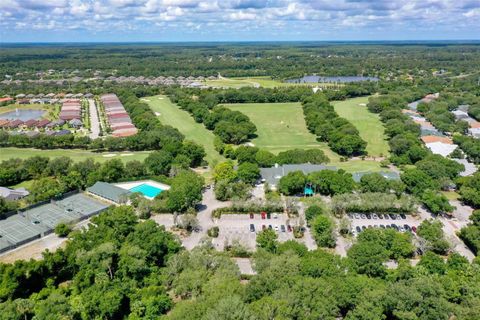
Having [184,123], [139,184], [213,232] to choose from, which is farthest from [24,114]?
[213,232]

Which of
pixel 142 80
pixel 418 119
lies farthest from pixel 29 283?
pixel 142 80

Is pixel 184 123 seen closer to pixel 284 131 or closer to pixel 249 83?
→ pixel 284 131

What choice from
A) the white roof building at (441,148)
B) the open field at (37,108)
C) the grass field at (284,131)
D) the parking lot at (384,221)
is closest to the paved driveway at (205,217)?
the parking lot at (384,221)

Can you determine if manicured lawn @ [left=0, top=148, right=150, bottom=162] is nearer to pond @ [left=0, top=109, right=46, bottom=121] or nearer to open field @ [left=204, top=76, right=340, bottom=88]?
pond @ [left=0, top=109, right=46, bottom=121]

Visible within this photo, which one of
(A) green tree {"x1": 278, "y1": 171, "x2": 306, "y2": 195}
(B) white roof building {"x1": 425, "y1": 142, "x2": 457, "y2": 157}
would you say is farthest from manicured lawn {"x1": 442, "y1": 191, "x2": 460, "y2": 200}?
(A) green tree {"x1": 278, "y1": 171, "x2": 306, "y2": 195}

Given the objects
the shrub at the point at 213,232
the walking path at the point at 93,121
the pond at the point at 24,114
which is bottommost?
the shrub at the point at 213,232

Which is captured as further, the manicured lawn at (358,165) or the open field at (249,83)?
the open field at (249,83)

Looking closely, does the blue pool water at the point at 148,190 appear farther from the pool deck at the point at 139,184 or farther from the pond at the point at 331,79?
the pond at the point at 331,79

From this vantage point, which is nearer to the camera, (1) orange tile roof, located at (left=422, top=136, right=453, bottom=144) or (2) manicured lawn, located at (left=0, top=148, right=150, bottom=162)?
(2) manicured lawn, located at (left=0, top=148, right=150, bottom=162)
